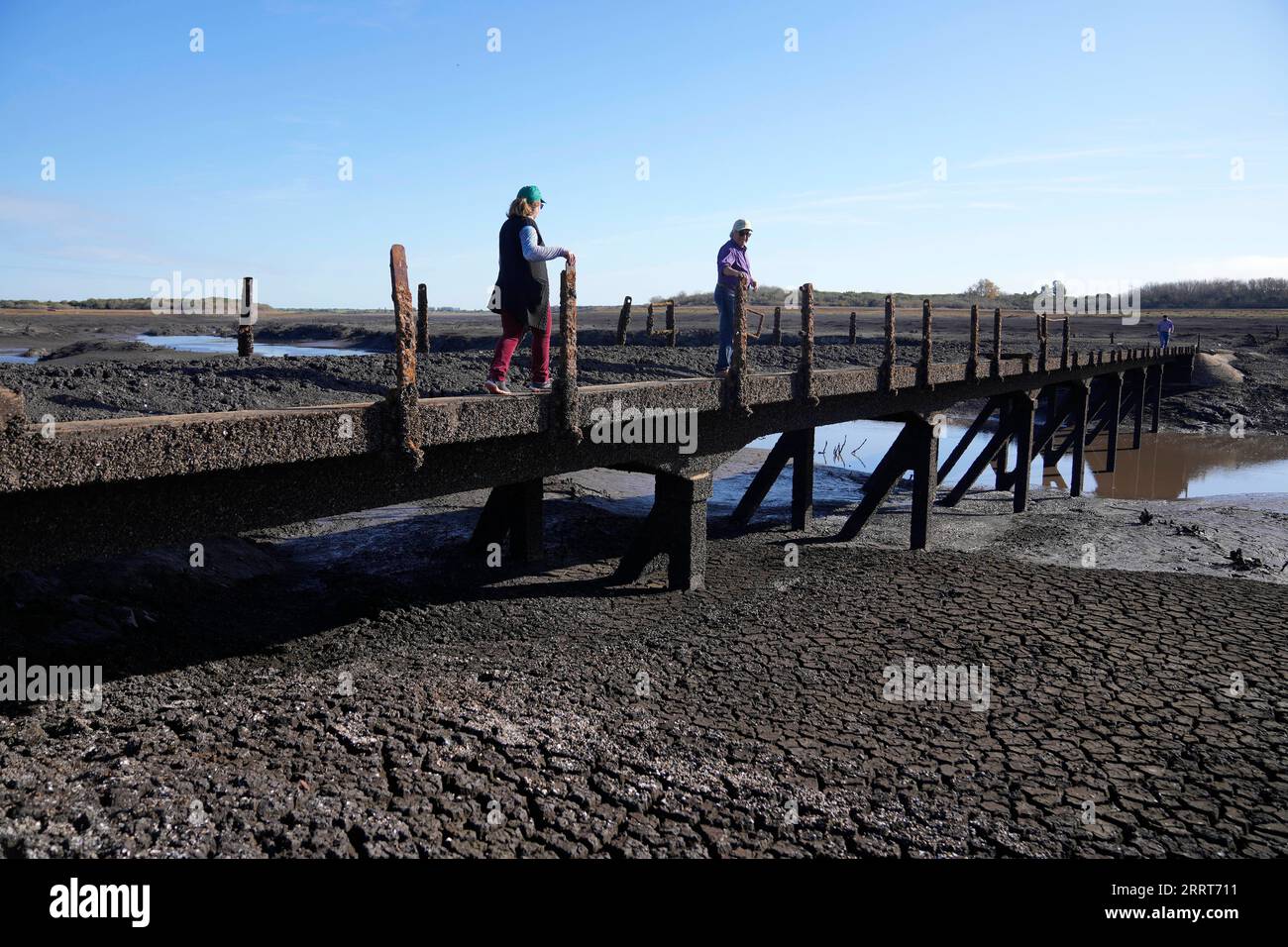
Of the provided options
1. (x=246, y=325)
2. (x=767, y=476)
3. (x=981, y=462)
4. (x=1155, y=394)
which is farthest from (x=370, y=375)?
(x=1155, y=394)

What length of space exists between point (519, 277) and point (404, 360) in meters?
1.44

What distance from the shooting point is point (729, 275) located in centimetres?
846

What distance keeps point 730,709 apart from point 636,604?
7.39 ft

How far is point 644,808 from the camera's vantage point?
474cm

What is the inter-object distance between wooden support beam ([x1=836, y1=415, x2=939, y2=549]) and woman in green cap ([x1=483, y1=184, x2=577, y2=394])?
21.6ft

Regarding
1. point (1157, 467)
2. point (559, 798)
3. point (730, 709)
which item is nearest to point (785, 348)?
point (1157, 467)

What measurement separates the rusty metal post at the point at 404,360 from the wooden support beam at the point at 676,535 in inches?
136

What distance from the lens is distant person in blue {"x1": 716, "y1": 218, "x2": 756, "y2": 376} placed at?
27.6ft

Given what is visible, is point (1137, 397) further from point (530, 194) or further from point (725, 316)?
point (530, 194)

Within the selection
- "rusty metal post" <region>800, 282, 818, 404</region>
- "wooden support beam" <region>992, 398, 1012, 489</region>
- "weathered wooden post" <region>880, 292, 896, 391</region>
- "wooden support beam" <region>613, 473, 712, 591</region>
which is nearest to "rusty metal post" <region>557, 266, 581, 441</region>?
"wooden support beam" <region>613, 473, 712, 591</region>
